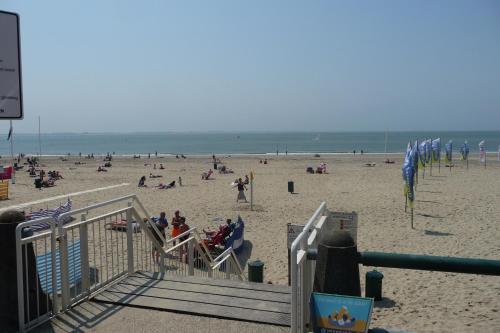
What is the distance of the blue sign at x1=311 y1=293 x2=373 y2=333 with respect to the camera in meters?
2.44

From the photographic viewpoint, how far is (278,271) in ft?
29.4

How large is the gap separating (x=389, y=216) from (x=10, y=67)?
44.3 feet

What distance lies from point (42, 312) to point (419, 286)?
6.27 metres

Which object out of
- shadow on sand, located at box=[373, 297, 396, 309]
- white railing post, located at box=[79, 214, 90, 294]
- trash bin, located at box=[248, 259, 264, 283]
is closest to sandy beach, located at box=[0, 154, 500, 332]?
shadow on sand, located at box=[373, 297, 396, 309]

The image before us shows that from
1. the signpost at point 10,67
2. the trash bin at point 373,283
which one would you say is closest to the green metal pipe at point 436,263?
the signpost at point 10,67

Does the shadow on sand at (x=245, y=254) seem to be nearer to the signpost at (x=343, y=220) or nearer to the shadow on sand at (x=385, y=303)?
the shadow on sand at (x=385, y=303)

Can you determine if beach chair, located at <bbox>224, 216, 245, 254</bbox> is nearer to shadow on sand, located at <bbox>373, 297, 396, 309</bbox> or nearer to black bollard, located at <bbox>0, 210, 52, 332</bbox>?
shadow on sand, located at <bbox>373, 297, 396, 309</bbox>

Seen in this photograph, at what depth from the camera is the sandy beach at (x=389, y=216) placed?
687 centimetres

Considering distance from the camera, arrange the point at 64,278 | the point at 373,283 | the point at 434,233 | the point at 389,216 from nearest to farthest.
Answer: the point at 64,278 < the point at 373,283 < the point at 434,233 < the point at 389,216

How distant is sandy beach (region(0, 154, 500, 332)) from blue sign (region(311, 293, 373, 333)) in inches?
167

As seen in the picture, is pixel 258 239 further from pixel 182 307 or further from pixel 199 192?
pixel 199 192

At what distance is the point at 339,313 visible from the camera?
2488 millimetres

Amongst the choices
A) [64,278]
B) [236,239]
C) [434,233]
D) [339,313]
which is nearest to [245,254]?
[236,239]

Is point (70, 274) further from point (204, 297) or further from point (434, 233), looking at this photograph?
point (434, 233)
